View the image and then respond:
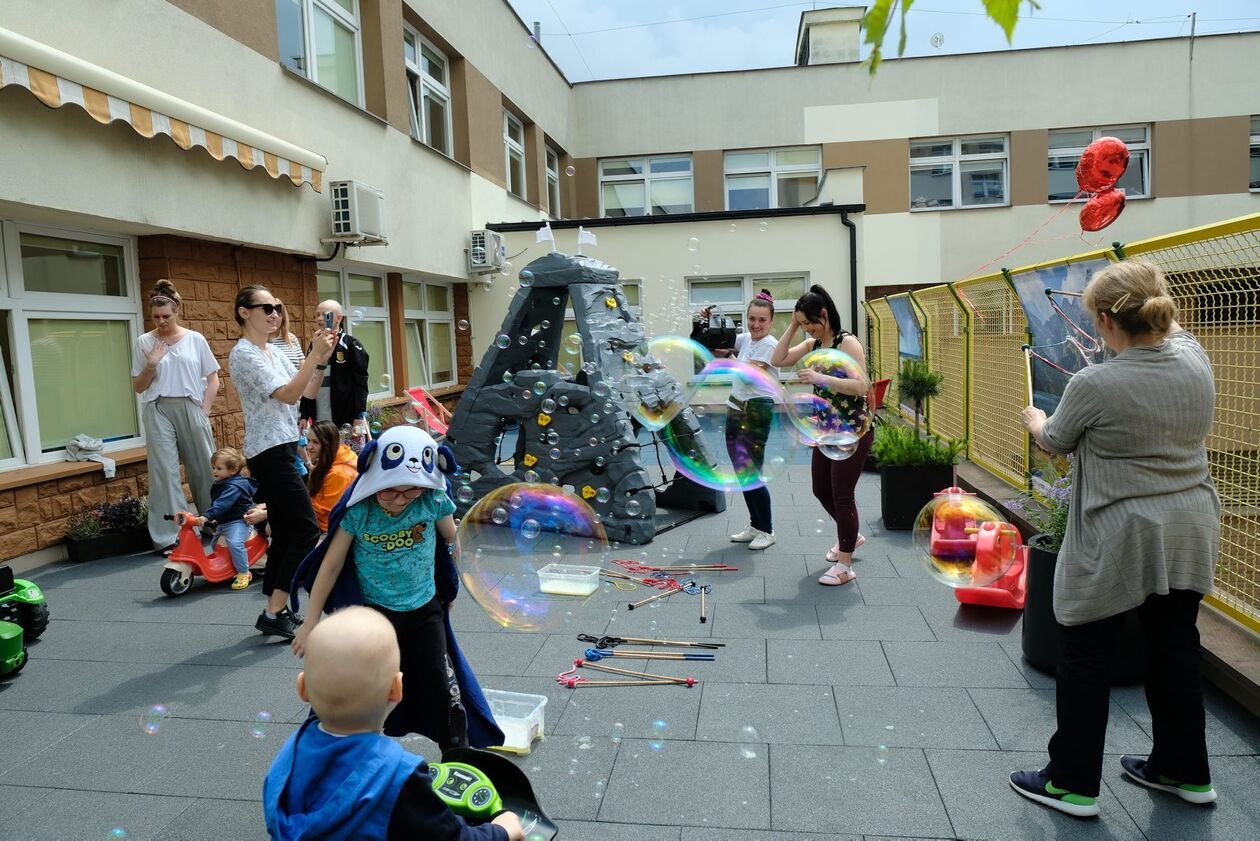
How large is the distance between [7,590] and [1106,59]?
65.2 feet

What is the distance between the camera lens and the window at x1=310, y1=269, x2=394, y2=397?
10250 mm

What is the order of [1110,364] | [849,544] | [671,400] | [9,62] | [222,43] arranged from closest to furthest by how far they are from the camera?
[1110,364] → [9,62] → [849,544] → [671,400] → [222,43]

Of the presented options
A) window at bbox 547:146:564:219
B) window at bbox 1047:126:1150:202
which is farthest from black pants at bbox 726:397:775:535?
window at bbox 1047:126:1150:202

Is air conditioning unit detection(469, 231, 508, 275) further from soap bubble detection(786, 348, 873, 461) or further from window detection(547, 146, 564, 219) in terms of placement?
soap bubble detection(786, 348, 873, 461)

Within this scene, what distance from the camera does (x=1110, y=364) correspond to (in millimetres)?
2559

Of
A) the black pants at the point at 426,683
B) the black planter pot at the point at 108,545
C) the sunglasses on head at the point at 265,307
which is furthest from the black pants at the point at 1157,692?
the black planter pot at the point at 108,545

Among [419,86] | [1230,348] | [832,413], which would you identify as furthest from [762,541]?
[419,86]

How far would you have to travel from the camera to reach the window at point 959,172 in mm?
17500

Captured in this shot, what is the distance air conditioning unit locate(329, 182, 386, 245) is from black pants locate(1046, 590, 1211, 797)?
8006 millimetres

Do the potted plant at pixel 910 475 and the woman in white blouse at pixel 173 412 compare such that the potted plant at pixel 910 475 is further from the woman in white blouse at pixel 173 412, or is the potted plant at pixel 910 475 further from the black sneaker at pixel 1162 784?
the woman in white blouse at pixel 173 412

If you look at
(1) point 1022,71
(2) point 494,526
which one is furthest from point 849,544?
(1) point 1022,71

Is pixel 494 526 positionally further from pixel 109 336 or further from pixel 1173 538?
pixel 109 336

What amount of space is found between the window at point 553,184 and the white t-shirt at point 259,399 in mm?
14264

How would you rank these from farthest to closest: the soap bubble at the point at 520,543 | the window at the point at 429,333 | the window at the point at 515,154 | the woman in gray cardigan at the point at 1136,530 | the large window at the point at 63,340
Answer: the window at the point at 515,154
the window at the point at 429,333
the large window at the point at 63,340
the soap bubble at the point at 520,543
the woman in gray cardigan at the point at 1136,530
